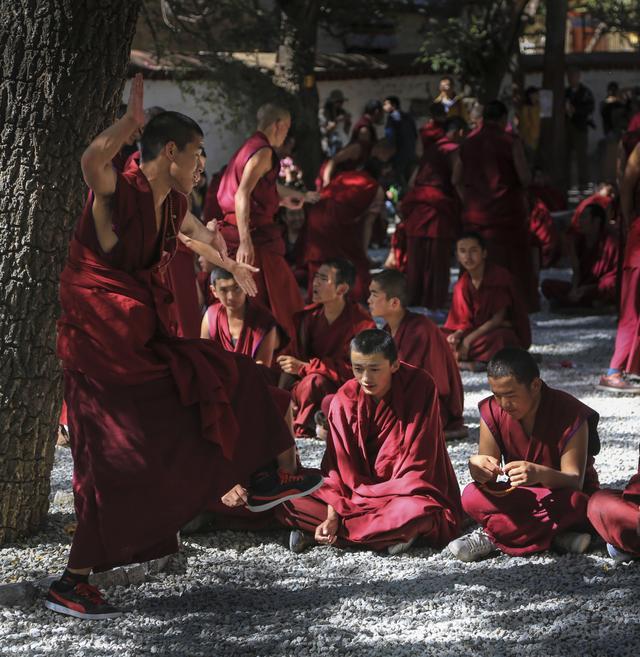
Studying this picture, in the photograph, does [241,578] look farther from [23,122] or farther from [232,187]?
[232,187]

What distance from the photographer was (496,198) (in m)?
8.49

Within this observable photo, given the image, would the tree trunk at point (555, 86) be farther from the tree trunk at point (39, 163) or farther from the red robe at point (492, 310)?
the tree trunk at point (39, 163)

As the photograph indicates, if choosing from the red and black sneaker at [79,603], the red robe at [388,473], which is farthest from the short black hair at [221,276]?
the red and black sneaker at [79,603]

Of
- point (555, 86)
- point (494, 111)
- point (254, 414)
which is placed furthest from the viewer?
point (555, 86)

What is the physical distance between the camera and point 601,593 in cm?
359

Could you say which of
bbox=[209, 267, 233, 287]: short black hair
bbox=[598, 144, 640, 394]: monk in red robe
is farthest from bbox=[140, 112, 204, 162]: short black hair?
bbox=[598, 144, 640, 394]: monk in red robe

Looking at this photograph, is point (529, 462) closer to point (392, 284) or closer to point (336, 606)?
point (336, 606)

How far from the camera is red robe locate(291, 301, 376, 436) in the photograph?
5.69 metres

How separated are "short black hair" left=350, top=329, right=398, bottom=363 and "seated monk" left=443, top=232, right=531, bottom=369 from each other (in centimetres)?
284

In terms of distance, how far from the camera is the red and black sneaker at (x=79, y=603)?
11.3 feet

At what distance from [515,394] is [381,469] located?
1.87 feet

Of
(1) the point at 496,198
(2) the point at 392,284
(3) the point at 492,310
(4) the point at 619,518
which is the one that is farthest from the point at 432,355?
(1) the point at 496,198

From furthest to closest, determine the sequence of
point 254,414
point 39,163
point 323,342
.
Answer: point 323,342
point 39,163
point 254,414

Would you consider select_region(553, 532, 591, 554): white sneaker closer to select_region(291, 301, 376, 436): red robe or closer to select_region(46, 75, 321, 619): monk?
select_region(46, 75, 321, 619): monk
